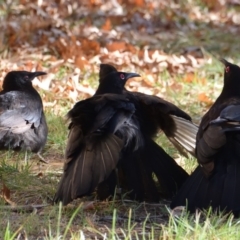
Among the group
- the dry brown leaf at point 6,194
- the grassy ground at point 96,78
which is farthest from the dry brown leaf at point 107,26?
the dry brown leaf at point 6,194

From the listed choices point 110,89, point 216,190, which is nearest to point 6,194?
point 110,89

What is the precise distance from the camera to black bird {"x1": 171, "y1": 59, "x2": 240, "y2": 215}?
488 centimetres

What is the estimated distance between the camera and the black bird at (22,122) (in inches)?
267

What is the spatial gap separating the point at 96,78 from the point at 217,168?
186 inches

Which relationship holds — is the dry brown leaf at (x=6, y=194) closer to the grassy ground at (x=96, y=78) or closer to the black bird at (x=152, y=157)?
the grassy ground at (x=96, y=78)

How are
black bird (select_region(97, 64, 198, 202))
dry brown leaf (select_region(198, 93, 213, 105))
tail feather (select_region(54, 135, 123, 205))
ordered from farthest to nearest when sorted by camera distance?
dry brown leaf (select_region(198, 93, 213, 105))
black bird (select_region(97, 64, 198, 202))
tail feather (select_region(54, 135, 123, 205))

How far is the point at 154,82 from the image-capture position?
9727 millimetres

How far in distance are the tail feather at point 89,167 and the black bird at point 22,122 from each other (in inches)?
57.5

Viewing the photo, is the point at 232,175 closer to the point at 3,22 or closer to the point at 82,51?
the point at 82,51

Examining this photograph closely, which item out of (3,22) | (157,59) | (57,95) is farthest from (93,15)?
(57,95)

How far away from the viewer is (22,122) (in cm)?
694

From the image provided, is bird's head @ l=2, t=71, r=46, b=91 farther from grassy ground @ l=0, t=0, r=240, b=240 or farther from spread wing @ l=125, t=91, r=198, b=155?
spread wing @ l=125, t=91, r=198, b=155

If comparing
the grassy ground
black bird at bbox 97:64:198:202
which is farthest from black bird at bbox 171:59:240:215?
black bird at bbox 97:64:198:202

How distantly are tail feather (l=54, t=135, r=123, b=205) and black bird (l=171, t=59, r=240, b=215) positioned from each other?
54cm
